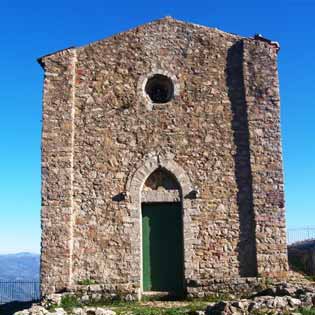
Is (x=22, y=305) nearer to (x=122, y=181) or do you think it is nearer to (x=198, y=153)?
(x=122, y=181)

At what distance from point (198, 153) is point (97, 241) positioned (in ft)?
12.0

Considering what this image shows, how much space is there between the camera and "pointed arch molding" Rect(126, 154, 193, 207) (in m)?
14.0

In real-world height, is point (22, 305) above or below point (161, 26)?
below

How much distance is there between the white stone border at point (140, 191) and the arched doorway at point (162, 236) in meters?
0.15

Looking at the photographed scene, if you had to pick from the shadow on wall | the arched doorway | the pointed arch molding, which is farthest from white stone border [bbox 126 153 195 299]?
the shadow on wall

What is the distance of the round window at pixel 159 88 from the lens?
1485cm

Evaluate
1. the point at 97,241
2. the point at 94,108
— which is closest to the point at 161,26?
the point at 94,108

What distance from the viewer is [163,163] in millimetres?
14211

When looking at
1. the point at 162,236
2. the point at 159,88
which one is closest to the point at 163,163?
the point at 162,236

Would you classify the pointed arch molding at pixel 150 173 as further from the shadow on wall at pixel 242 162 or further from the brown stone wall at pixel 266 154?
the brown stone wall at pixel 266 154

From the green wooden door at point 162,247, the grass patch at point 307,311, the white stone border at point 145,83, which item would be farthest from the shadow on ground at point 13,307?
the grass patch at point 307,311

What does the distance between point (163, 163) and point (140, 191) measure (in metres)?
0.99

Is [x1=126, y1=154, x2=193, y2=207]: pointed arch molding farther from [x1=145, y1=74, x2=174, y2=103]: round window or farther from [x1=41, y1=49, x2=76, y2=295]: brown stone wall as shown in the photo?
[x1=145, y1=74, x2=174, y2=103]: round window

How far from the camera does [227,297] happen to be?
1295 cm
